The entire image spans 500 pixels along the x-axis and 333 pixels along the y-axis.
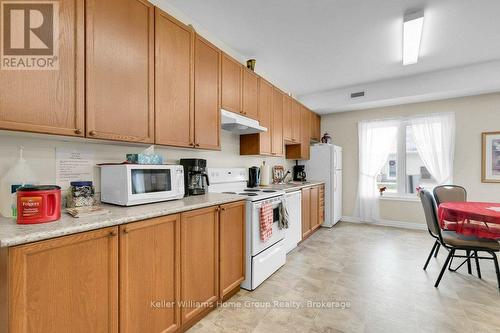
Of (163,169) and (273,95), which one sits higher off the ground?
(273,95)

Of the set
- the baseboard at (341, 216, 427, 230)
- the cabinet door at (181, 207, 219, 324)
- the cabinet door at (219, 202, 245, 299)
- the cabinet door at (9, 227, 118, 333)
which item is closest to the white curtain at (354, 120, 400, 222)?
the baseboard at (341, 216, 427, 230)

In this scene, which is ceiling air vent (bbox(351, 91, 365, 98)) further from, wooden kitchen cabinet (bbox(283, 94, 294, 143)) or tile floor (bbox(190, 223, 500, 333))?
tile floor (bbox(190, 223, 500, 333))

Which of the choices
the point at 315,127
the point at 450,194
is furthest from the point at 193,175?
the point at 315,127

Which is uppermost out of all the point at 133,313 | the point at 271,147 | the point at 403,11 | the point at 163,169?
the point at 403,11

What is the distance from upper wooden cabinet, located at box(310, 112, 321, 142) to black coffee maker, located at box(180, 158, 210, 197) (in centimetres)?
335

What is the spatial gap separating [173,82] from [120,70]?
0.45 metres

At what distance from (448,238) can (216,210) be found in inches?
96.4

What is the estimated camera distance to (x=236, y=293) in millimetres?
2217

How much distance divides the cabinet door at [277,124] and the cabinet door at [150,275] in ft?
7.55

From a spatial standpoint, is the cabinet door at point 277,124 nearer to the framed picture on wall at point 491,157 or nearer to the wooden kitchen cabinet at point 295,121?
the wooden kitchen cabinet at point 295,121

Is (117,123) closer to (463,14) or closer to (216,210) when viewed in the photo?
(216,210)

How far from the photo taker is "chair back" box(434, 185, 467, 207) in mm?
3150

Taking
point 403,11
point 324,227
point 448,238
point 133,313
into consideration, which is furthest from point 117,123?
point 324,227

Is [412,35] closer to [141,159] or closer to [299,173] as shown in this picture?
[299,173]
